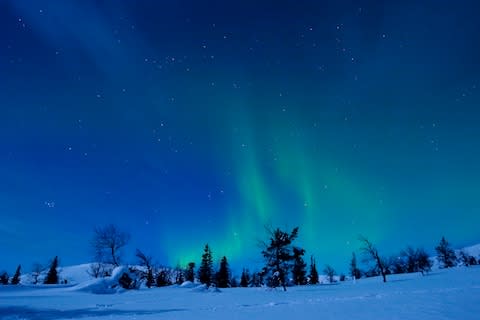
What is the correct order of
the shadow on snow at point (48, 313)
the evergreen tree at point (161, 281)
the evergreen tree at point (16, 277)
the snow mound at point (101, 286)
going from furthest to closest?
the evergreen tree at point (16, 277) < the evergreen tree at point (161, 281) < the snow mound at point (101, 286) < the shadow on snow at point (48, 313)

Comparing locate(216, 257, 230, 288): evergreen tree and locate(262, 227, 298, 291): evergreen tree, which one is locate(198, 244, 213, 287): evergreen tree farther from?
locate(262, 227, 298, 291): evergreen tree

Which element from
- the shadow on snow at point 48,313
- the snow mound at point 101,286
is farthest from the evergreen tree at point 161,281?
the shadow on snow at point 48,313

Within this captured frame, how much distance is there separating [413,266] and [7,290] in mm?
99959

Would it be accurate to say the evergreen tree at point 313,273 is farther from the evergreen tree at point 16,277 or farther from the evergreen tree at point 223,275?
the evergreen tree at point 16,277

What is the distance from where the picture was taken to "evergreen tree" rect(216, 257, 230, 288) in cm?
8090

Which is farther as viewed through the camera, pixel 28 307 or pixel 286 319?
pixel 28 307

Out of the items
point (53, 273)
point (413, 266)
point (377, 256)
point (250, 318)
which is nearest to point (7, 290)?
point (250, 318)

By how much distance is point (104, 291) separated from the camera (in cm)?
2544

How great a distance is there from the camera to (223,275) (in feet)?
271

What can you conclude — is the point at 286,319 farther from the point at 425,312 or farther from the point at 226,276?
the point at 226,276

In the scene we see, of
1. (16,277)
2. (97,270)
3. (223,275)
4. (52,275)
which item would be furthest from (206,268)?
(16,277)

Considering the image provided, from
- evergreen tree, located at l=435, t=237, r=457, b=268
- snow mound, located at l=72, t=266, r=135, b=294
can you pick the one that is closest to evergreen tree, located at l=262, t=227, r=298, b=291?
snow mound, located at l=72, t=266, r=135, b=294

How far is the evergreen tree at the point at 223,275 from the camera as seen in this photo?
80900 millimetres

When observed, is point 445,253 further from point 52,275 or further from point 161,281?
point 52,275
